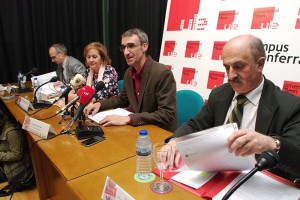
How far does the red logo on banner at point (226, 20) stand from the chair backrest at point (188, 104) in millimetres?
1229

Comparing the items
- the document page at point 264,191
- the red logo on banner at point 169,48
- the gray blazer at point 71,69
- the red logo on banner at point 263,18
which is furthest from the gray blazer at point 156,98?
the red logo on banner at point 169,48

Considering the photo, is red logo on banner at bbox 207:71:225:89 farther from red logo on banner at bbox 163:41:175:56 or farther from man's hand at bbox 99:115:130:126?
man's hand at bbox 99:115:130:126

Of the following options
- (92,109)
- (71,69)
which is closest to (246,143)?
(92,109)

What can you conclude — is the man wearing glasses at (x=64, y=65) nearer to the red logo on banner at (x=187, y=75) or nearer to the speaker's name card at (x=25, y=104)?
the speaker's name card at (x=25, y=104)

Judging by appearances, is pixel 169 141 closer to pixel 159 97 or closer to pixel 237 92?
pixel 237 92

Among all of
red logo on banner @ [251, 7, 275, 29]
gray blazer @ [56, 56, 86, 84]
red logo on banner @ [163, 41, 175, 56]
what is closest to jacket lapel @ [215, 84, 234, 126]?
red logo on banner @ [251, 7, 275, 29]

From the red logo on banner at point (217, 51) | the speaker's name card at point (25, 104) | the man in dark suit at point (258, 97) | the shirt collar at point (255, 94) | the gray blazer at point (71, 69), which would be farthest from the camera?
the gray blazer at point (71, 69)

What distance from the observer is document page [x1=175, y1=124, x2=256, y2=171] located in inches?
33.5

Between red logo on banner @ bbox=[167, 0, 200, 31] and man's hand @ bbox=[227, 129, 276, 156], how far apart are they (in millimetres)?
2802

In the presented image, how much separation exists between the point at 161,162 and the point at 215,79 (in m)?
2.17

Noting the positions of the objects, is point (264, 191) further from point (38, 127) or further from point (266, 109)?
point (38, 127)

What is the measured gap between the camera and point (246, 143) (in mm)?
813

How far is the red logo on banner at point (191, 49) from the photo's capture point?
3301mm

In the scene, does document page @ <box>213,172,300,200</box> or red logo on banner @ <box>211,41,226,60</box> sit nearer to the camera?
document page @ <box>213,172,300,200</box>
